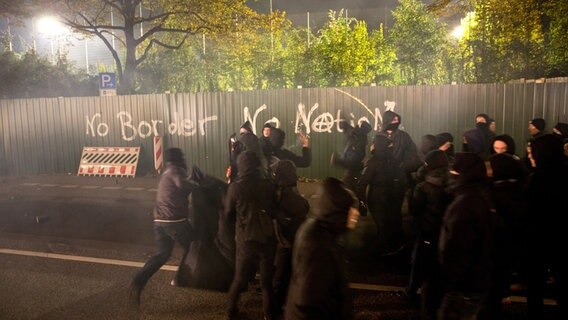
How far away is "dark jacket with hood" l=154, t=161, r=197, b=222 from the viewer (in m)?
5.53

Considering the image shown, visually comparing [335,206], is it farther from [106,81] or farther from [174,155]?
[106,81]

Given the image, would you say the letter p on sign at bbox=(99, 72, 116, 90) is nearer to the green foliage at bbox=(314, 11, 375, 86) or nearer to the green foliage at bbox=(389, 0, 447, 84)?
the green foliage at bbox=(314, 11, 375, 86)

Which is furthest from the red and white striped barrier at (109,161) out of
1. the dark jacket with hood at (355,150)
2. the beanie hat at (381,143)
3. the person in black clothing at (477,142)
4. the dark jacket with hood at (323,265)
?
the dark jacket with hood at (323,265)

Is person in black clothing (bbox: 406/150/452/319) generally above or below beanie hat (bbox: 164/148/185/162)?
below

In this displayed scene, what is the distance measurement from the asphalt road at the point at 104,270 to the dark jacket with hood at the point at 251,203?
106 cm

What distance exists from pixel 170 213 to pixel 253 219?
1258mm

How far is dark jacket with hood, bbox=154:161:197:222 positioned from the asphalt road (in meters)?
0.99

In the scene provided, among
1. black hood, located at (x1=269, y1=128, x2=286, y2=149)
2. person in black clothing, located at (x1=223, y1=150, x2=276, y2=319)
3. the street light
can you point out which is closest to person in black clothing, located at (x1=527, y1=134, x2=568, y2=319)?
person in black clothing, located at (x1=223, y1=150, x2=276, y2=319)

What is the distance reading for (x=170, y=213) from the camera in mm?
5527

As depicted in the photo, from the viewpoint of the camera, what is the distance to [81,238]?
8656mm

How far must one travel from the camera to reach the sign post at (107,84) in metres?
15.7

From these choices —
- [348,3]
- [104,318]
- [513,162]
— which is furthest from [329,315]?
[348,3]

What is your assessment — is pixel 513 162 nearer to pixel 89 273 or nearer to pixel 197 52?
pixel 89 273


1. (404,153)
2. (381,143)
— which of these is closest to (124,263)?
(381,143)
